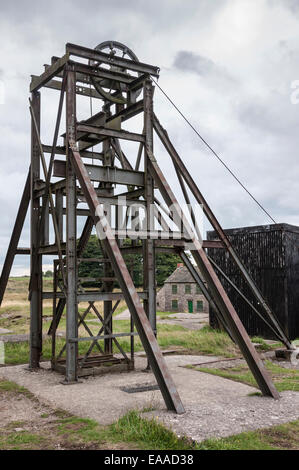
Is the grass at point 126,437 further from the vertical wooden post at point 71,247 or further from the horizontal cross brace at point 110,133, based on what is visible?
the horizontal cross brace at point 110,133

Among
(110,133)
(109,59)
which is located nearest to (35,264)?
(110,133)

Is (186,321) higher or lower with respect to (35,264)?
lower

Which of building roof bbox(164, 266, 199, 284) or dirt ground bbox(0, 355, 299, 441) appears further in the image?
building roof bbox(164, 266, 199, 284)

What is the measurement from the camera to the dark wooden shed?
17.4 metres

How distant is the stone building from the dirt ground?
87.7 feet

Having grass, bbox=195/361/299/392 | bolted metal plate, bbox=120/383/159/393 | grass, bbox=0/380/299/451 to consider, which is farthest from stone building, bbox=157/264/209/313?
grass, bbox=0/380/299/451

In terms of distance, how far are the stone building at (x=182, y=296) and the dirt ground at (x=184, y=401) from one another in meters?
26.7

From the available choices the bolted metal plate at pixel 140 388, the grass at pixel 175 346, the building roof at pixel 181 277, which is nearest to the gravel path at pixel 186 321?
the building roof at pixel 181 277

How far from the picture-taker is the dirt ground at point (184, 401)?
6082mm

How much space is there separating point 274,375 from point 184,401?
3.45m

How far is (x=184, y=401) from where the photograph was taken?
727 centimetres

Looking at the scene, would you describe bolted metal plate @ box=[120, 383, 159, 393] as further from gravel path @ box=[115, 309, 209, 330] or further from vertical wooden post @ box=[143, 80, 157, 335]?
gravel path @ box=[115, 309, 209, 330]

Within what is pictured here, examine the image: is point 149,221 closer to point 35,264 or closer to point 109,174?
point 109,174

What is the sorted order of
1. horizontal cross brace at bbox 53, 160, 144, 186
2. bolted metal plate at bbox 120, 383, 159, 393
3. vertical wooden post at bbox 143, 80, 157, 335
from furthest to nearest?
1. vertical wooden post at bbox 143, 80, 157, 335
2. horizontal cross brace at bbox 53, 160, 144, 186
3. bolted metal plate at bbox 120, 383, 159, 393
